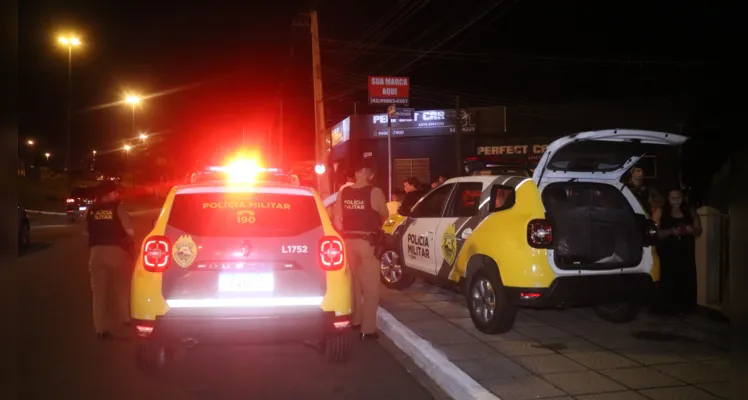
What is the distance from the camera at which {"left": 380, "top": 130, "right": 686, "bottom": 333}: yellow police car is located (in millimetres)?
6066

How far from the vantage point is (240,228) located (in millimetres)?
5137

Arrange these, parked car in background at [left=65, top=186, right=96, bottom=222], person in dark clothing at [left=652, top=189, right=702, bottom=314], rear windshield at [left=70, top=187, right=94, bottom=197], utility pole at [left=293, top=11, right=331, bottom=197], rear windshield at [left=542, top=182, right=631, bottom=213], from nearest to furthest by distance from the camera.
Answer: rear windshield at [left=542, top=182, right=631, bottom=213] < person in dark clothing at [left=652, top=189, right=702, bottom=314] < utility pole at [left=293, top=11, right=331, bottom=197] < parked car in background at [left=65, top=186, right=96, bottom=222] < rear windshield at [left=70, top=187, right=94, bottom=197]

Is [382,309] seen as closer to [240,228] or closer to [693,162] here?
[240,228]

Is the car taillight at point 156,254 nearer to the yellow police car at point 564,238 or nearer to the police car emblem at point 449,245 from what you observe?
the yellow police car at point 564,238

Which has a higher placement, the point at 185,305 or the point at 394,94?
the point at 394,94

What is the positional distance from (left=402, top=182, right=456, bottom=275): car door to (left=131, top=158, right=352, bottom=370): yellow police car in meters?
2.87

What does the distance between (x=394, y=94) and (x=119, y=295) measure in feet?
46.3

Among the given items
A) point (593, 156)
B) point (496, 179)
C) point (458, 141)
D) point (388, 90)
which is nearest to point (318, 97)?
point (388, 90)

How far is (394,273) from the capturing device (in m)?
9.48

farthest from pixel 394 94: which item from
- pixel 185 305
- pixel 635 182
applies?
pixel 185 305

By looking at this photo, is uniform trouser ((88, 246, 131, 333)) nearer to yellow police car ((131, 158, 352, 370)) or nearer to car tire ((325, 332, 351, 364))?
yellow police car ((131, 158, 352, 370))

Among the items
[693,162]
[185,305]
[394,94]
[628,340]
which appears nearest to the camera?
[185,305]

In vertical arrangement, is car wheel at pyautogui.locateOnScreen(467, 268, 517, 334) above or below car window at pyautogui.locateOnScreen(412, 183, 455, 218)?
below

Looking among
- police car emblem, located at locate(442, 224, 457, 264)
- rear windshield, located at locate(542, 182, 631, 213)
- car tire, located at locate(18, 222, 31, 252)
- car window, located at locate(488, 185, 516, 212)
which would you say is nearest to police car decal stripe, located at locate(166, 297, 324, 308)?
car window, located at locate(488, 185, 516, 212)
